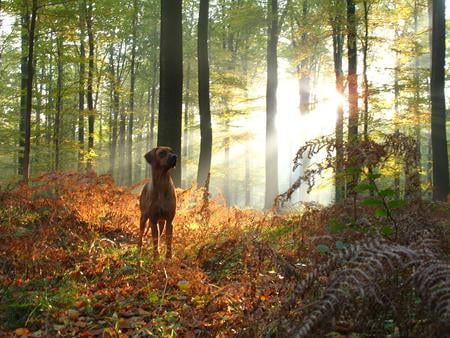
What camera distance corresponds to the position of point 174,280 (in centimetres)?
384

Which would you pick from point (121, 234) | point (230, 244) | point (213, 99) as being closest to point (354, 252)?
point (230, 244)

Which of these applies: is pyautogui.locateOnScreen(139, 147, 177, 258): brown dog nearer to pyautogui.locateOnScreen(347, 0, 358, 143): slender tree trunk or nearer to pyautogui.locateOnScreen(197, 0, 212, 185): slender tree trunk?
pyautogui.locateOnScreen(347, 0, 358, 143): slender tree trunk

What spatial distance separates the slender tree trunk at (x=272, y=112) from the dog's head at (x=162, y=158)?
47.0 feet

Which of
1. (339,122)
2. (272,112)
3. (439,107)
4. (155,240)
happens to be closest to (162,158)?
(155,240)

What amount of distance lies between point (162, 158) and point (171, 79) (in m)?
4.61

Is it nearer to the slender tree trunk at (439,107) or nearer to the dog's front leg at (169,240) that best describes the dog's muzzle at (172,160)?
the dog's front leg at (169,240)

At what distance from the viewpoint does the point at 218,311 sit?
3.17 metres

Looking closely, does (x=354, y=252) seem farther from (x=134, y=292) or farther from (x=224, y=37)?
(x=224, y=37)

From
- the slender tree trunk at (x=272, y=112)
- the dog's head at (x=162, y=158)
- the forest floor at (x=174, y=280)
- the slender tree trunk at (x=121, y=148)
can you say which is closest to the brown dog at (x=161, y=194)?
the dog's head at (x=162, y=158)

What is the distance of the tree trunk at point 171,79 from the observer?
30.3ft

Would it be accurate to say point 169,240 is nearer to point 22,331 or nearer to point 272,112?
point 22,331

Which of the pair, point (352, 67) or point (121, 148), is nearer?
point (352, 67)

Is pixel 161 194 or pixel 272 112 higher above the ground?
pixel 272 112

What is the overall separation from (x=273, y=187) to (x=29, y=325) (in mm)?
16987
